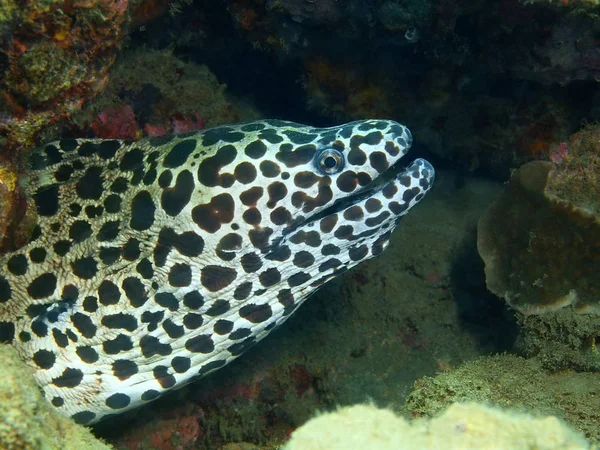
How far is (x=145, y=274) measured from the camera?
3549mm

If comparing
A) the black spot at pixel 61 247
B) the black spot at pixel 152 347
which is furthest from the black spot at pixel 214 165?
the black spot at pixel 152 347

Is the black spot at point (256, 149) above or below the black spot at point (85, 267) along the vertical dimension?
above

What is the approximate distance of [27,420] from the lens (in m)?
2.02

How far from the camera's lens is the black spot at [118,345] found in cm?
Answer: 358

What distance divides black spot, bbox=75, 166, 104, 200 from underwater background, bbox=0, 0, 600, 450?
40 cm

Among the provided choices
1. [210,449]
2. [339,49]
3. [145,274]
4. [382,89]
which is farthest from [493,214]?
A: [210,449]

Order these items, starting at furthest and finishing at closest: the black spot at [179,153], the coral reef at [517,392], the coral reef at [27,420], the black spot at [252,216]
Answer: the black spot at [179,153] → the black spot at [252,216] → the coral reef at [517,392] → the coral reef at [27,420]

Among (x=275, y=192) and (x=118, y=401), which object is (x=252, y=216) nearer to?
(x=275, y=192)

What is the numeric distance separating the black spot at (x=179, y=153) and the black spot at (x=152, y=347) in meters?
1.33

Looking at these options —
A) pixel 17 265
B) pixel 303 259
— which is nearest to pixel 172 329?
pixel 303 259

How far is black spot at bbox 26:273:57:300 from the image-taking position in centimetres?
357

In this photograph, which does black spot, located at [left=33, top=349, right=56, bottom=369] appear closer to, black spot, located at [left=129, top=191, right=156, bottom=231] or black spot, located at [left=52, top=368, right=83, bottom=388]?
black spot, located at [left=52, top=368, right=83, bottom=388]

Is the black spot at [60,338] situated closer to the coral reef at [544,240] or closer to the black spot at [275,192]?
the black spot at [275,192]

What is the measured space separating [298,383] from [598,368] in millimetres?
2605
